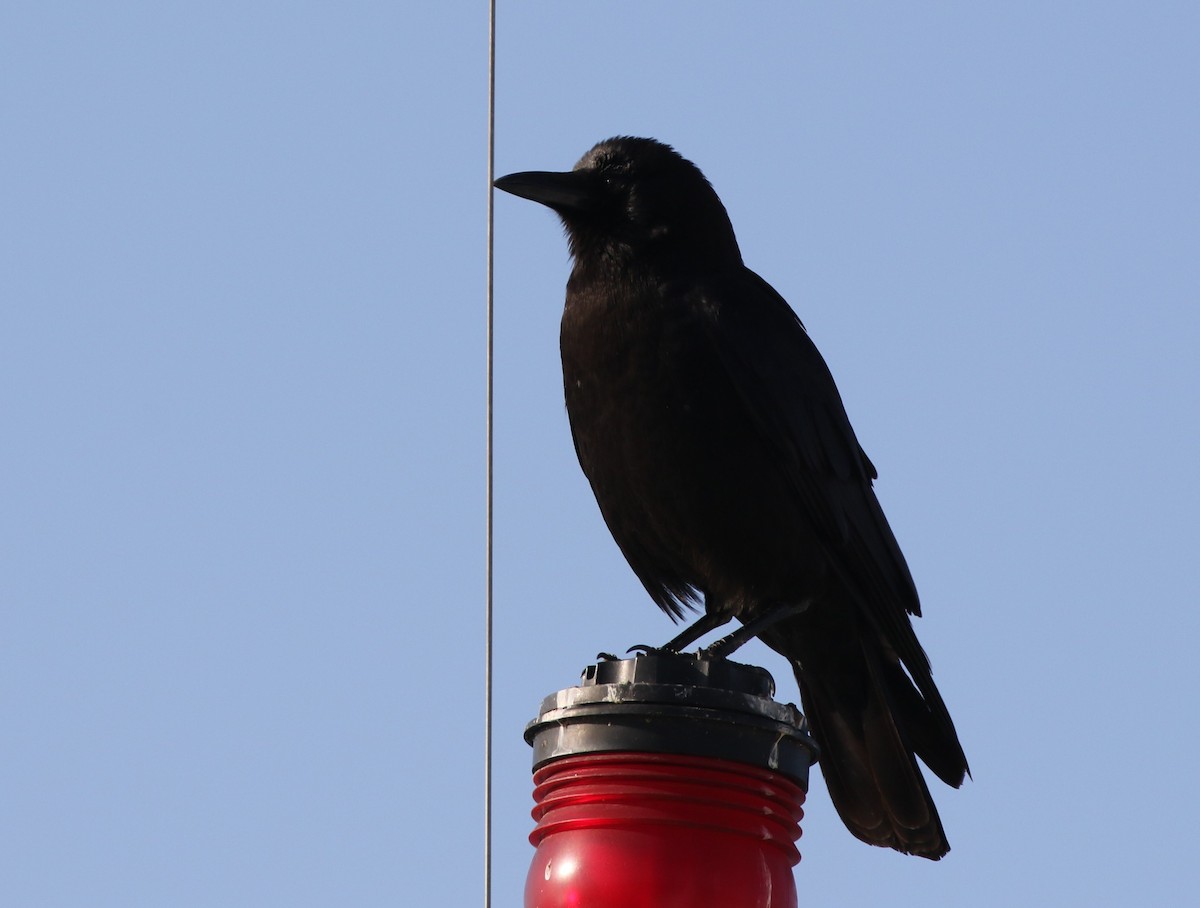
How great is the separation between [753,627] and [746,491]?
444 millimetres

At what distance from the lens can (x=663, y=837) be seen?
3.26m

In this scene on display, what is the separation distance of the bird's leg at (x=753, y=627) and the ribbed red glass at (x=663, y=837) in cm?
206

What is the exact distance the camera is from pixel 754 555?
5.55 m

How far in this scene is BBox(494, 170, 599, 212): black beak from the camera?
600 centimetres

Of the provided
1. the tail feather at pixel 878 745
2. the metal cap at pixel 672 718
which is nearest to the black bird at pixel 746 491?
the tail feather at pixel 878 745

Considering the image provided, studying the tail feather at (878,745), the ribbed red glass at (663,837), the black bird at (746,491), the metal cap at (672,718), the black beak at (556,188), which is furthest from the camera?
the black beak at (556,188)

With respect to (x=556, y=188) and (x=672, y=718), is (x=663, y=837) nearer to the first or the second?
(x=672, y=718)

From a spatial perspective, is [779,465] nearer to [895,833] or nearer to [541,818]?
[895,833]

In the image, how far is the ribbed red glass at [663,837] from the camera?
3217 millimetres

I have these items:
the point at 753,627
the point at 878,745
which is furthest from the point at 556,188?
the point at 878,745

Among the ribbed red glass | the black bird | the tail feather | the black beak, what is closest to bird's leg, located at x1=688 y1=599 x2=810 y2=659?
the black bird

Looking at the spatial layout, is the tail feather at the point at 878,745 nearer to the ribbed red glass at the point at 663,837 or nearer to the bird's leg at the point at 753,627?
the bird's leg at the point at 753,627

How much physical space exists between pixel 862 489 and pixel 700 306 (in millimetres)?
899

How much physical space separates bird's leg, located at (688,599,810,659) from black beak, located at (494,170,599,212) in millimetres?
1541
